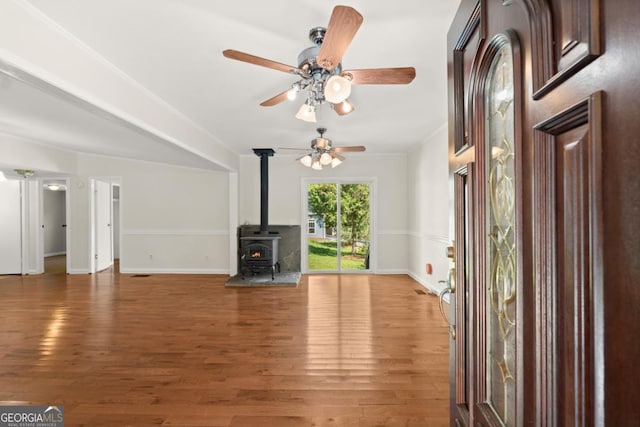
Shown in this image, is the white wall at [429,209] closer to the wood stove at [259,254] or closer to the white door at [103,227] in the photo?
the wood stove at [259,254]

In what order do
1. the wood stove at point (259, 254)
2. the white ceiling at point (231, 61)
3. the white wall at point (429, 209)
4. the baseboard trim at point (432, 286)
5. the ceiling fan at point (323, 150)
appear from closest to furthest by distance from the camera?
1. the white ceiling at point (231, 61)
2. the ceiling fan at point (323, 150)
3. the white wall at point (429, 209)
4. the baseboard trim at point (432, 286)
5. the wood stove at point (259, 254)

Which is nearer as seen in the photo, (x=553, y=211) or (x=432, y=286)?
(x=553, y=211)

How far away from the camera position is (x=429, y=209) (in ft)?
16.2

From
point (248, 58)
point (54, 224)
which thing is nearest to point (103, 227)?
point (54, 224)

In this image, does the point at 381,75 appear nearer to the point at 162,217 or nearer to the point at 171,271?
the point at 162,217

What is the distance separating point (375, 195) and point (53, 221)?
9.47 m

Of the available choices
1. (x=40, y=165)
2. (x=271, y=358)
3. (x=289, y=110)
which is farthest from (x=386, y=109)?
(x=40, y=165)

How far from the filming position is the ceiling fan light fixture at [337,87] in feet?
5.44

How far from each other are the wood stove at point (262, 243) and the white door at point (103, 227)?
326 cm

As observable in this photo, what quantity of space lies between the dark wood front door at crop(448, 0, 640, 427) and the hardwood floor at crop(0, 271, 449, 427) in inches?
54.6

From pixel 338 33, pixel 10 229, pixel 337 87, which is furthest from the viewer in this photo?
pixel 10 229

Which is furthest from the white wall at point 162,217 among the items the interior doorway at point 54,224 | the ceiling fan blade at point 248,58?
the ceiling fan blade at point 248,58

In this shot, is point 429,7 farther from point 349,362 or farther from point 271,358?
point 271,358

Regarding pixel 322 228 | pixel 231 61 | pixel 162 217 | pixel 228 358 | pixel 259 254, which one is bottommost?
pixel 228 358
